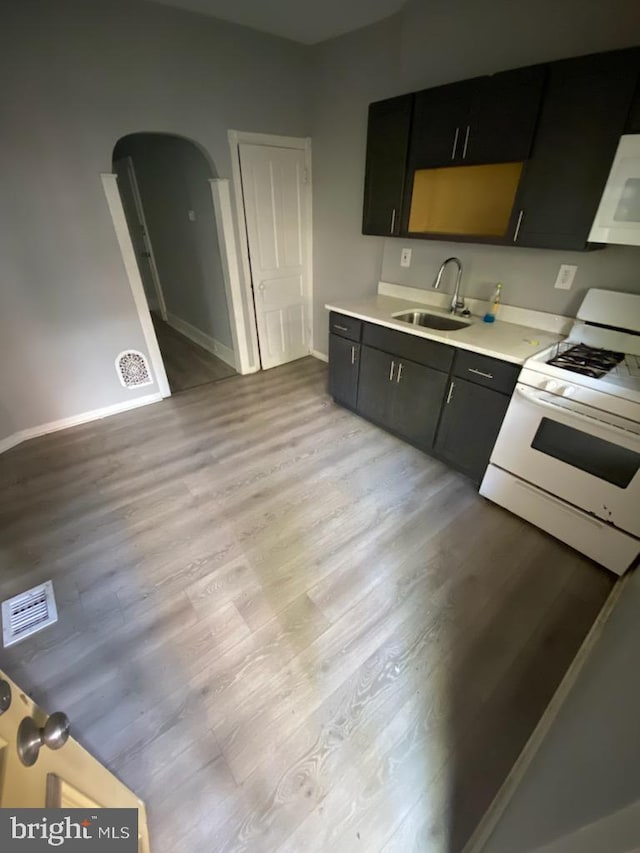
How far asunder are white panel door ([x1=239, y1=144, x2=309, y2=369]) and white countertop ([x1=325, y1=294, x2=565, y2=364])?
3.69 feet

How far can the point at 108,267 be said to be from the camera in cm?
274

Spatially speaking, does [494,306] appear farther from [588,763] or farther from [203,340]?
[203,340]

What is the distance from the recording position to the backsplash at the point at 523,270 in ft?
6.32

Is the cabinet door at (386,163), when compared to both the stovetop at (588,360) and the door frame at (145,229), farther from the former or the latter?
the door frame at (145,229)

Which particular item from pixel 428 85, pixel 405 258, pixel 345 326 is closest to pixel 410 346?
pixel 345 326

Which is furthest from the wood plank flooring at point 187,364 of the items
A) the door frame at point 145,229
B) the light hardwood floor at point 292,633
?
the light hardwood floor at point 292,633

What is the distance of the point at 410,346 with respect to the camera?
2422mm

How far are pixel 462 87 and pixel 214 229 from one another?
227 centimetres

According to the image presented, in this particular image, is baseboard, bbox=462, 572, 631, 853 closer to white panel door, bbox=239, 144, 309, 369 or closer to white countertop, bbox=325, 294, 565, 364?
white countertop, bbox=325, 294, 565, 364

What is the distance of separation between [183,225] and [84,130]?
159 centimetres

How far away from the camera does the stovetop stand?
5.69 feet

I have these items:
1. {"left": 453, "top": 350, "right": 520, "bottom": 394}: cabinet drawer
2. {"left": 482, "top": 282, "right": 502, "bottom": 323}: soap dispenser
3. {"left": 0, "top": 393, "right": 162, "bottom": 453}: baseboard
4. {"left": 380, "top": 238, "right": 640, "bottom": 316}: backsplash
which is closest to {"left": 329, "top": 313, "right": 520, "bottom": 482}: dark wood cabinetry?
{"left": 453, "top": 350, "right": 520, "bottom": 394}: cabinet drawer

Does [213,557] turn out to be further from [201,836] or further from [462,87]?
[462,87]

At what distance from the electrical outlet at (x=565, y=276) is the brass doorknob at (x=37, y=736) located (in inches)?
108
